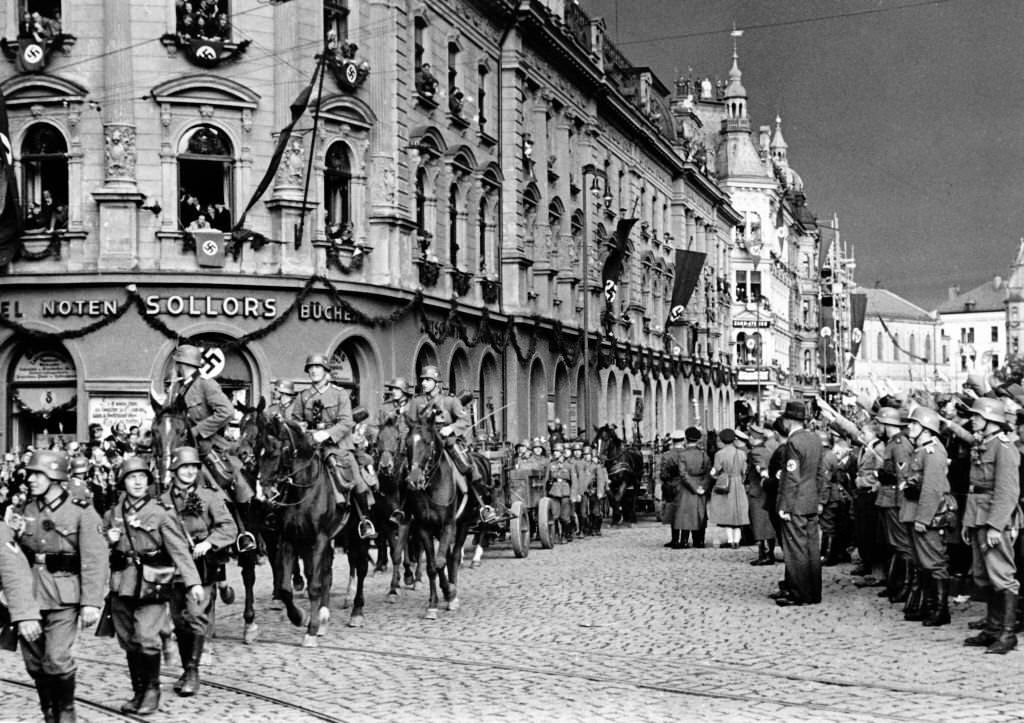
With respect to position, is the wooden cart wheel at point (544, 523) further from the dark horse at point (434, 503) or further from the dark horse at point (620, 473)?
the dark horse at point (434, 503)

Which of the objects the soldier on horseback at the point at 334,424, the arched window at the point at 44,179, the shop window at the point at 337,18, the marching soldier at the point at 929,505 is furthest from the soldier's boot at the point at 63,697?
the shop window at the point at 337,18

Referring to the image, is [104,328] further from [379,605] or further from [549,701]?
[549,701]

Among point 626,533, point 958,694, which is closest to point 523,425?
point 626,533

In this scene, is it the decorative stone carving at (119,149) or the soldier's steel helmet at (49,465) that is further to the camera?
the decorative stone carving at (119,149)

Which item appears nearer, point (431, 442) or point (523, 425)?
point (431, 442)

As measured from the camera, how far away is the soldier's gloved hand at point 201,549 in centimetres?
1159

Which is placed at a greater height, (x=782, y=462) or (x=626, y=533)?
(x=782, y=462)

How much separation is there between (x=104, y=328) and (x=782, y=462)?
1559 centimetres

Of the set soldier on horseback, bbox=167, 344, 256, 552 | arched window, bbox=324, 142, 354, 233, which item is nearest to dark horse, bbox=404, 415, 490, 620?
soldier on horseback, bbox=167, 344, 256, 552

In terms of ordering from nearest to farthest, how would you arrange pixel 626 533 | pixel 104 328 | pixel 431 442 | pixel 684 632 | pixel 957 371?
pixel 684 632 → pixel 431 442 → pixel 104 328 → pixel 626 533 → pixel 957 371

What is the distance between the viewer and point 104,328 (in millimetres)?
27828

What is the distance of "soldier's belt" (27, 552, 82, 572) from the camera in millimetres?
9406

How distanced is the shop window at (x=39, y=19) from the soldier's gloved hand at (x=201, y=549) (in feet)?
63.9

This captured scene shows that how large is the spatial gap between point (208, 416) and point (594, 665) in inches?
170
